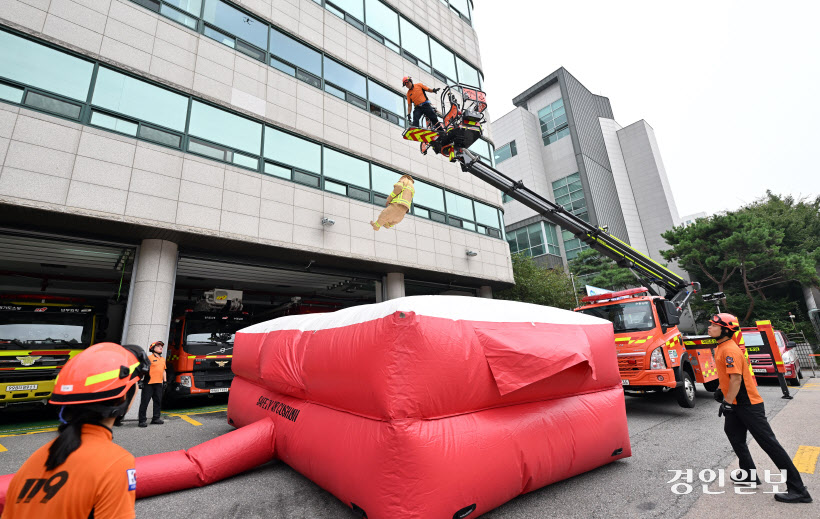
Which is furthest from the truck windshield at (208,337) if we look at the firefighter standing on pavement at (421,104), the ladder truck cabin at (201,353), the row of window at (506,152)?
the row of window at (506,152)

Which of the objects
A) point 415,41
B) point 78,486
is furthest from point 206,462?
point 415,41

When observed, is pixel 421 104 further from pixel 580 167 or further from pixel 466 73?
pixel 580 167

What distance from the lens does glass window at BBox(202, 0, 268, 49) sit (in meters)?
10.8

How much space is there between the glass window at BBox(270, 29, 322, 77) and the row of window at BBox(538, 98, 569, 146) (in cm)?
2989

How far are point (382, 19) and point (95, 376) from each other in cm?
1765

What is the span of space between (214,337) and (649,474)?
1039 cm

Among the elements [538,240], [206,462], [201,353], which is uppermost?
[538,240]

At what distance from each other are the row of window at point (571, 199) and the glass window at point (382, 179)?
22787 mm

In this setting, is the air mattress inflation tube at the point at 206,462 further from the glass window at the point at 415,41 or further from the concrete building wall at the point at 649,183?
the concrete building wall at the point at 649,183

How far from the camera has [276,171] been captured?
10.7 m

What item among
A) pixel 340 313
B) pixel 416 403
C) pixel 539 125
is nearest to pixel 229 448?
pixel 340 313

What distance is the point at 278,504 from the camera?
3582 millimetres

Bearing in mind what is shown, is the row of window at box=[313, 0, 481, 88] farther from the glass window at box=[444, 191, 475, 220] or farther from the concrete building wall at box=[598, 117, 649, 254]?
the concrete building wall at box=[598, 117, 649, 254]

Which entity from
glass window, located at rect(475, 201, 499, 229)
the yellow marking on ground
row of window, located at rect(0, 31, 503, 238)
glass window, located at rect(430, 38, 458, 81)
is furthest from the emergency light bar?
glass window, located at rect(430, 38, 458, 81)
